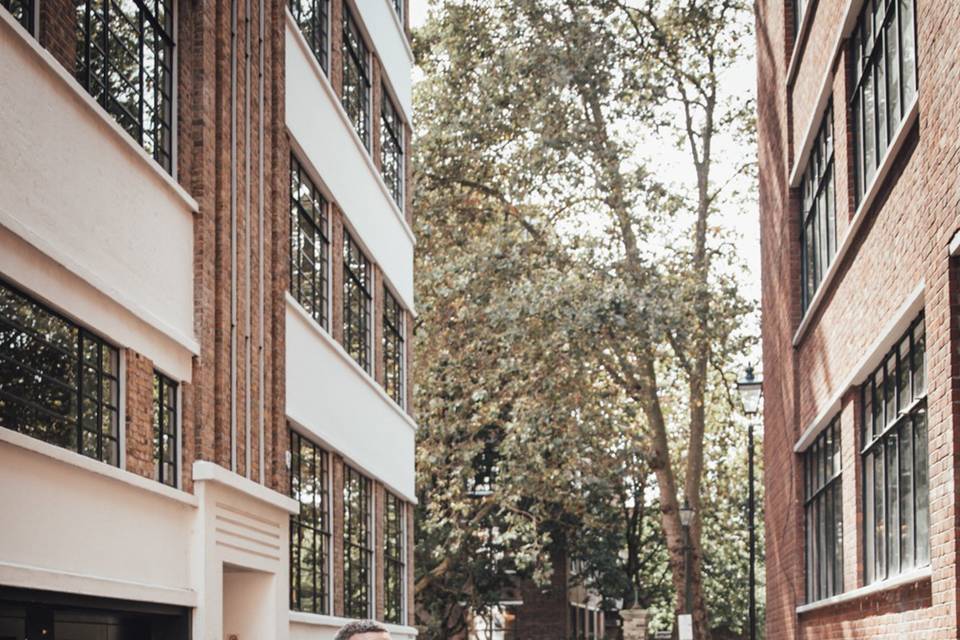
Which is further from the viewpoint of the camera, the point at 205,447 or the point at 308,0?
the point at 308,0

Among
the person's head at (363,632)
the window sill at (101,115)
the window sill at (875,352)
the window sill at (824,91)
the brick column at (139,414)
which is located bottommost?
the person's head at (363,632)

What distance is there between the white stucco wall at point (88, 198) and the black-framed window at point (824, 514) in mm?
7705

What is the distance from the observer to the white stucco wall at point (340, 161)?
1914 centimetres

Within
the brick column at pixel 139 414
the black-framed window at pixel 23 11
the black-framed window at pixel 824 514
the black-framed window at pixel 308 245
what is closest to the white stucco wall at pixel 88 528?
the brick column at pixel 139 414

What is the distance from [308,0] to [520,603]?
4028 centimetres

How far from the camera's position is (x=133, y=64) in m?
13.1

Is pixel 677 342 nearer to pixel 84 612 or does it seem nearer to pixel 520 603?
pixel 84 612

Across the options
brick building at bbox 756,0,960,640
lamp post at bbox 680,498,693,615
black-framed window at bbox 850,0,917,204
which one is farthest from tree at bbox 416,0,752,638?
black-framed window at bbox 850,0,917,204

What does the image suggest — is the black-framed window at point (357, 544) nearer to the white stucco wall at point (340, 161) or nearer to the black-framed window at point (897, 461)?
the white stucco wall at point (340, 161)

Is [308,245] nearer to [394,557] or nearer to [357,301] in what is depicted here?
[357,301]

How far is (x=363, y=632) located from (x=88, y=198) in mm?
7751

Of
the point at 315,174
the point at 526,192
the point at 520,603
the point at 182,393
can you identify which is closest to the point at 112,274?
the point at 182,393

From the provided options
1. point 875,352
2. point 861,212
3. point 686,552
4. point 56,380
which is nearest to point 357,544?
point 875,352

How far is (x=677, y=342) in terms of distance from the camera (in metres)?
31.8
